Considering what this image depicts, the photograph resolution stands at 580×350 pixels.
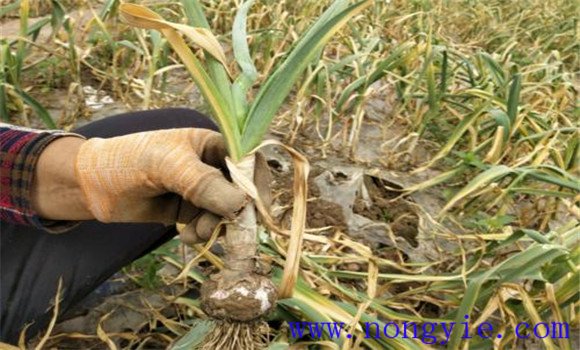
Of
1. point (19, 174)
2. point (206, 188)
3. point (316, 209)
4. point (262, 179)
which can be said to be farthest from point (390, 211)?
point (19, 174)

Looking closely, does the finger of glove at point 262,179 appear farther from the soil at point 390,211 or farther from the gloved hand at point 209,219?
the soil at point 390,211

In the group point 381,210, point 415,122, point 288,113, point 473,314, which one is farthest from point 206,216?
point 415,122

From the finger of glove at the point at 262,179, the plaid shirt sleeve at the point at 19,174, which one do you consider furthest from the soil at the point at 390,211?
the plaid shirt sleeve at the point at 19,174

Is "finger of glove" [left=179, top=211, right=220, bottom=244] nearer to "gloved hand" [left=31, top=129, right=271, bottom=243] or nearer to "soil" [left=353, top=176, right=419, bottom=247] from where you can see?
"gloved hand" [left=31, top=129, right=271, bottom=243]

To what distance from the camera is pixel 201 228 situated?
0.92 metres

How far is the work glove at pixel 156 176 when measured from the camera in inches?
33.6

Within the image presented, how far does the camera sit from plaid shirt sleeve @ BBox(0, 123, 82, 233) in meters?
0.91

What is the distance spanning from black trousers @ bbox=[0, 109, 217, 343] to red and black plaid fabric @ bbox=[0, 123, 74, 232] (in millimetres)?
123

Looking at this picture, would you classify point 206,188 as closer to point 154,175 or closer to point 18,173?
point 154,175

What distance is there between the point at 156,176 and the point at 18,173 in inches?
8.4

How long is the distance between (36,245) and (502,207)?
105 centimetres

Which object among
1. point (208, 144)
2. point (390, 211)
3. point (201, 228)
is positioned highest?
point (208, 144)

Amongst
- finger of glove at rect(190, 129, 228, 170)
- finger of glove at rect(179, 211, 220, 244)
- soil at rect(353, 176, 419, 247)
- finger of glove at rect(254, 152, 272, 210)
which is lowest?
soil at rect(353, 176, 419, 247)

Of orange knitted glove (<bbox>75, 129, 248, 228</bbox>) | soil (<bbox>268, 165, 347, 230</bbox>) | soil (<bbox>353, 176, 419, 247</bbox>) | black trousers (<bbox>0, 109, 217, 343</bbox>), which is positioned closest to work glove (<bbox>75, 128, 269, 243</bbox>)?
orange knitted glove (<bbox>75, 129, 248, 228</bbox>)
